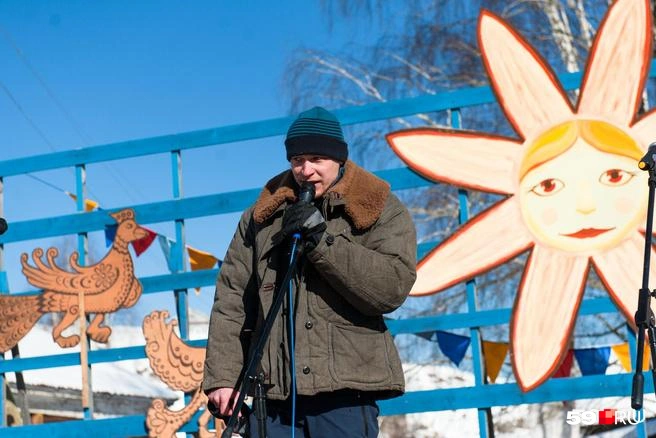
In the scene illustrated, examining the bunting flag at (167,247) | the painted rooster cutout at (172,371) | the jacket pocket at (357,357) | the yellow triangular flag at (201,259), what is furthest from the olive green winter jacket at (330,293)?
the yellow triangular flag at (201,259)

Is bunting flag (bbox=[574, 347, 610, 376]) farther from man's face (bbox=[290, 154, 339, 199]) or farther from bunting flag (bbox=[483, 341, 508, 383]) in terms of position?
man's face (bbox=[290, 154, 339, 199])

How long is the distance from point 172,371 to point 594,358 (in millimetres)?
2809

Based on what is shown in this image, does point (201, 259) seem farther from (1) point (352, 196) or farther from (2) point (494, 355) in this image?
(1) point (352, 196)

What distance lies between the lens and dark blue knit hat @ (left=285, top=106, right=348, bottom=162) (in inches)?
114

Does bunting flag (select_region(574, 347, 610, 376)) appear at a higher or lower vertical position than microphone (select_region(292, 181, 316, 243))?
lower

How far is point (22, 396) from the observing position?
735 cm

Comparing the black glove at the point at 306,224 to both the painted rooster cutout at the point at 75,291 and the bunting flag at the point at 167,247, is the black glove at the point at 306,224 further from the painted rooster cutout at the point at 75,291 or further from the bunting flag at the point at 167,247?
the bunting flag at the point at 167,247

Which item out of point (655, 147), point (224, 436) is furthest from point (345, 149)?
point (655, 147)

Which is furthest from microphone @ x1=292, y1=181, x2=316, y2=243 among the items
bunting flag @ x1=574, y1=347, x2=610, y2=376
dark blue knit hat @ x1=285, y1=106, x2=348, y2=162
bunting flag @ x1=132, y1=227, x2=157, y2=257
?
bunting flag @ x1=132, y1=227, x2=157, y2=257

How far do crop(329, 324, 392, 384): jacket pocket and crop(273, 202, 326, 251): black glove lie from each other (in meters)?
0.30

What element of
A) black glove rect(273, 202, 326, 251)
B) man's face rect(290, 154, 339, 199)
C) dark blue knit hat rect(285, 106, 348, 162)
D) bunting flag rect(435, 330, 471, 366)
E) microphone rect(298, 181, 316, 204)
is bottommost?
bunting flag rect(435, 330, 471, 366)

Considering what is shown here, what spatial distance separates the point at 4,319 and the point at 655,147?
16.0 feet

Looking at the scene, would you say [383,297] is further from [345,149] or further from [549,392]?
[549,392]

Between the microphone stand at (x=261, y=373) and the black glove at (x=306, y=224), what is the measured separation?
0.08 feet
